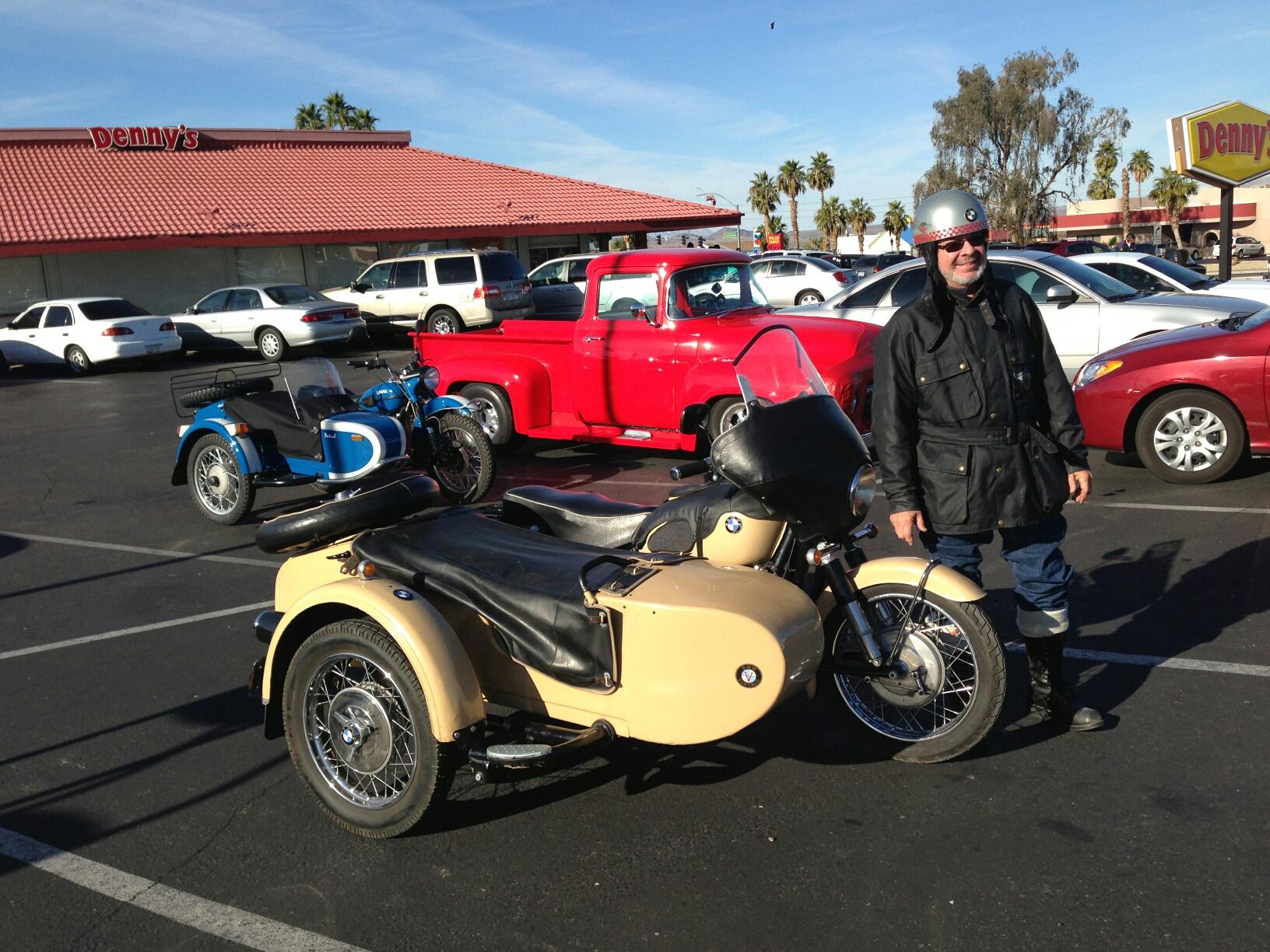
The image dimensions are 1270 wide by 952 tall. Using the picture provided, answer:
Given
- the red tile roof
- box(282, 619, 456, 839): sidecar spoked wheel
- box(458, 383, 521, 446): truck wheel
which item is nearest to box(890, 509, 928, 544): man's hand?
box(282, 619, 456, 839): sidecar spoked wheel

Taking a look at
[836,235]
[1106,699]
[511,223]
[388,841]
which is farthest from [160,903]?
[836,235]

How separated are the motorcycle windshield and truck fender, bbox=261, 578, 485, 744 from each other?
3.61ft

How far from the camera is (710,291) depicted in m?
10.1

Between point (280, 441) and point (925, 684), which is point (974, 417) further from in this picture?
point (280, 441)

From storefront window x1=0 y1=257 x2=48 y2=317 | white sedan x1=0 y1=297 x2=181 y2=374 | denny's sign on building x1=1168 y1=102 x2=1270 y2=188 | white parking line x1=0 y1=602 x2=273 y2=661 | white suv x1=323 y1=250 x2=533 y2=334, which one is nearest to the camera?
white parking line x1=0 y1=602 x2=273 y2=661

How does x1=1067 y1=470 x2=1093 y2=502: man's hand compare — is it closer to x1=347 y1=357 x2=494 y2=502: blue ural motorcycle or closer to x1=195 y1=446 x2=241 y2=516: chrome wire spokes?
x1=347 y1=357 x2=494 y2=502: blue ural motorcycle

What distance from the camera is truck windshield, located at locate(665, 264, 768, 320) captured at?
32.2ft

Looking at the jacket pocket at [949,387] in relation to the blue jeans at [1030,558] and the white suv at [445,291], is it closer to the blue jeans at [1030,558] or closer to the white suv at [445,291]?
the blue jeans at [1030,558]

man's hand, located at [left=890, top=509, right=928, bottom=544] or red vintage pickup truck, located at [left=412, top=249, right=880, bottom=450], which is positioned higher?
red vintage pickup truck, located at [left=412, top=249, right=880, bottom=450]

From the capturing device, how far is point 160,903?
11.2 ft

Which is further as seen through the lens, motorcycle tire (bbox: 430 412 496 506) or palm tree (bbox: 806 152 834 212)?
palm tree (bbox: 806 152 834 212)

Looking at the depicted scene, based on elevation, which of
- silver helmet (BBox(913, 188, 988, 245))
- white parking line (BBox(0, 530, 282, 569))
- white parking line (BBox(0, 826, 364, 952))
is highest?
silver helmet (BBox(913, 188, 988, 245))

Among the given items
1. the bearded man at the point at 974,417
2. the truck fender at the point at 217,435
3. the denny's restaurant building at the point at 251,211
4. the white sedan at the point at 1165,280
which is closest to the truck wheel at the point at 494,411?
the truck fender at the point at 217,435

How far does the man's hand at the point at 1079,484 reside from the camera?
4051 mm
